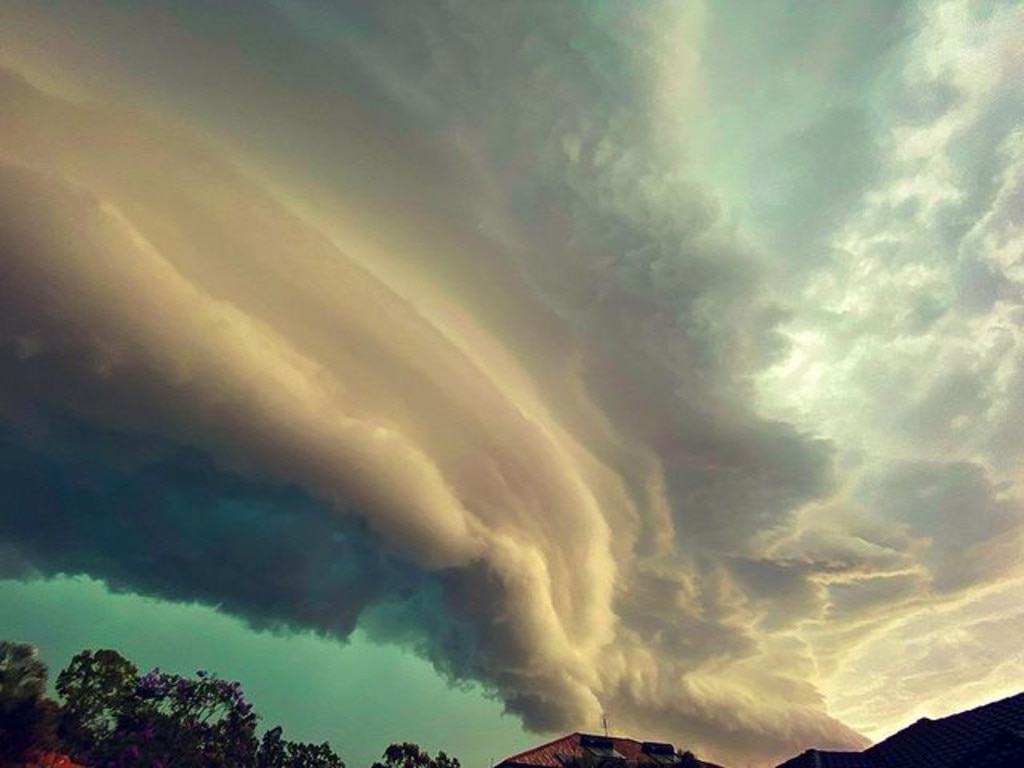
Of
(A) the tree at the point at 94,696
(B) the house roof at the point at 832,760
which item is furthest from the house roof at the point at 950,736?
(A) the tree at the point at 94,696

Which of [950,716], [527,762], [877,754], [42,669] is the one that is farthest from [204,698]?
[950,716]

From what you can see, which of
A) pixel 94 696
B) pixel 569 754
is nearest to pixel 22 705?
pixel 94 696

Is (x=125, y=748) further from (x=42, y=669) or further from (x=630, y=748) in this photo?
(x=630, y=748)

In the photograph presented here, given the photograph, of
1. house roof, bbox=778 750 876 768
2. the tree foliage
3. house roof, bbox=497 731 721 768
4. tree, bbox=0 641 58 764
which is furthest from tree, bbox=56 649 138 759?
house roof, bbox=778 750 876 768

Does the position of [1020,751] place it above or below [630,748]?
below

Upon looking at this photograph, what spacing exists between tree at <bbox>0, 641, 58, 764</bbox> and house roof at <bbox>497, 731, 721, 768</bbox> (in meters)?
39.9

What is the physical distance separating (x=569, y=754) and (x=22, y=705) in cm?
5334

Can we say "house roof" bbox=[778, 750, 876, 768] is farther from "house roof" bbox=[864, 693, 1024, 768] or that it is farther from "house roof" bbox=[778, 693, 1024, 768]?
"house roof" bbox=[864, 693, 1024, 768]

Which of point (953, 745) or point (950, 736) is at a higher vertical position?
point (950, 736)

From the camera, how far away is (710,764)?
75500 mm

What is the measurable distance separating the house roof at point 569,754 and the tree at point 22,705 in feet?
131

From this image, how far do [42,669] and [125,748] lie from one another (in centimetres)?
2555

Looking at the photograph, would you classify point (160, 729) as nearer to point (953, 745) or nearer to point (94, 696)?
point (94, 696)

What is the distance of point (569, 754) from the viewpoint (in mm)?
68000
